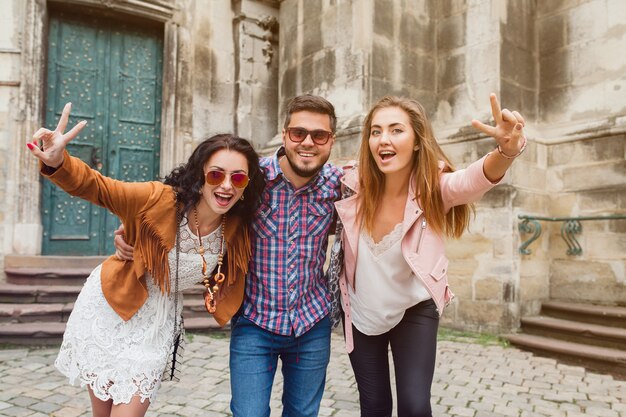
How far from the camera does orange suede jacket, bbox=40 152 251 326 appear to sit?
1.99 m

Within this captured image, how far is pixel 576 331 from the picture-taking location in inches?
206

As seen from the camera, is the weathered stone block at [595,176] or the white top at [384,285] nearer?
the white top at [384,285]

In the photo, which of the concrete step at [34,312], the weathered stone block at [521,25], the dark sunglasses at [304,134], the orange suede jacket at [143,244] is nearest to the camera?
the orange suede jacket at [143,244]

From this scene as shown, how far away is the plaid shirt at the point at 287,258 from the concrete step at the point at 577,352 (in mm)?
3640

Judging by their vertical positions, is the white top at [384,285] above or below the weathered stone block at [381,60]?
below

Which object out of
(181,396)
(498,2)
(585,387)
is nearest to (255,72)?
(498,2)

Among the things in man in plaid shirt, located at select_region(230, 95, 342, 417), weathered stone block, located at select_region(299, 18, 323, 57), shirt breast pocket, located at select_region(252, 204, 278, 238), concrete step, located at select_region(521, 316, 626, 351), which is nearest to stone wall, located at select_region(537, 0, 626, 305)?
concrete step, located at select_region(521, 316, 626, 351)

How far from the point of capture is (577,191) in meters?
6.02

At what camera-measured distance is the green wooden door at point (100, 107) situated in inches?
283

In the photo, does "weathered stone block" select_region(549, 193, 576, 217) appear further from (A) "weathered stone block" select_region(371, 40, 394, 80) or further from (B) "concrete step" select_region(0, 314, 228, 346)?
(B) "concrete step" select_region(0, 314, 228, 346)

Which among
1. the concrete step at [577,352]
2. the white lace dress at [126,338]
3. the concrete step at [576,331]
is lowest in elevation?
the concrete step at [577,352]

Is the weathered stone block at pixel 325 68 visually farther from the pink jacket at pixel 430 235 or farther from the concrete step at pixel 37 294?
the pink jacket at pixel 430 235

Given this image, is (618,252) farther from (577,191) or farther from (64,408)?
(64,408)

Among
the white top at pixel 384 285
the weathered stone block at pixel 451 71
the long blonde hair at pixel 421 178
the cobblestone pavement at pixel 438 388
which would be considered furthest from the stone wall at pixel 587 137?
the white top at pixel 384 285
